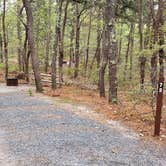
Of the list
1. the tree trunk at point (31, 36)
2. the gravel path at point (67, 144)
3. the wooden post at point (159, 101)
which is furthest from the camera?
the tree trunk at point (31, 36)

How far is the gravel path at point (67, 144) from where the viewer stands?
20.9ft

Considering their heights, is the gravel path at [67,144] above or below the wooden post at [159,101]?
below

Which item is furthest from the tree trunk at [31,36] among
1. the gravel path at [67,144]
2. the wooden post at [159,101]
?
the wooden post at [159,101]

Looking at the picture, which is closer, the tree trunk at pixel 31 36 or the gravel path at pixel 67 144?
the gravel path at pixel 67 144

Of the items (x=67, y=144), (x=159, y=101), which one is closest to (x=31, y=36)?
(x=159, y=101)

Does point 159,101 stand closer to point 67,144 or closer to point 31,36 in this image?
point 67,144

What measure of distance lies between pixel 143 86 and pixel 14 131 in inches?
158

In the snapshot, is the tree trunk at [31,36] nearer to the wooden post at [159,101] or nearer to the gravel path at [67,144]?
the gravel path at [67,144]

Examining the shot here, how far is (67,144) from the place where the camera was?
738 centimetres

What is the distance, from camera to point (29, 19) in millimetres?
17172

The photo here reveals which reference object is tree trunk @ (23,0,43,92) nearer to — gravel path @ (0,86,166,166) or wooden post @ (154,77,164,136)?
gravel path @ (0,86,166,166)

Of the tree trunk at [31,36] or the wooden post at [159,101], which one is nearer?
the wooden post at [159,101]

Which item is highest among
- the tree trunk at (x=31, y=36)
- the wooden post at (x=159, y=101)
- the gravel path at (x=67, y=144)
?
the tree trunk at (x=31, y=36)

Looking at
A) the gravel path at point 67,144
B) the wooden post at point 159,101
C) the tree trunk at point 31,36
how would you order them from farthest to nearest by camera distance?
1. the tree trunk at point 31,36
2. the wooden post at point 159,101
3. the gravel path at point 67,144
